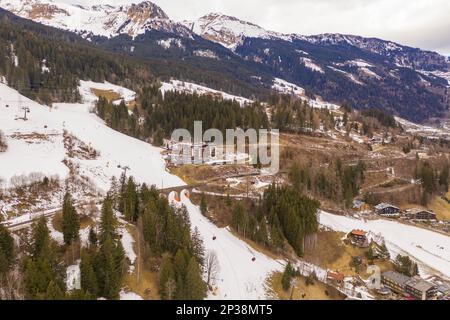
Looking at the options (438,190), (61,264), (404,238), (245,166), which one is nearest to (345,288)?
(404,238)

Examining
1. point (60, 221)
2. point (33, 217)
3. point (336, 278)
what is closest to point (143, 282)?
point (60, 221)

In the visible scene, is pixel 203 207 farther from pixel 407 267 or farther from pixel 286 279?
pixel 407 267

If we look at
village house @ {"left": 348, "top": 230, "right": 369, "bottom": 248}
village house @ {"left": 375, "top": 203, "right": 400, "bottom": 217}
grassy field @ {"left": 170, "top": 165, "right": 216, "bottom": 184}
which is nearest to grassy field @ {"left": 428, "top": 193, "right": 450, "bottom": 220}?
village house @ {"left": 375, "top": 203, "right": 400, "bottom": 217}

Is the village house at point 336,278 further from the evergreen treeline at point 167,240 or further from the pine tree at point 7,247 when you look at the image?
the pine tree at point 7,247

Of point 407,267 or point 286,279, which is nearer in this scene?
point 286,279

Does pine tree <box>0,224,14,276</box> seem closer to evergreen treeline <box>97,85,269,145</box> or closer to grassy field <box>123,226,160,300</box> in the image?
grassy field <box>123,226,160,300</box>
